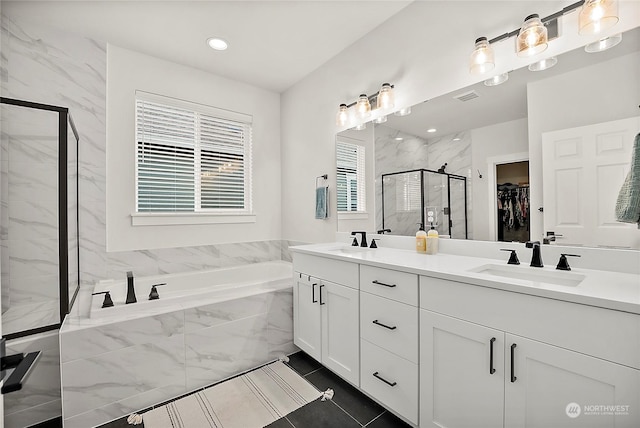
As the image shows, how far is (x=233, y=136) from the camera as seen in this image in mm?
3244

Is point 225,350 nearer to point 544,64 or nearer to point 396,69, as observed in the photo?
point 396,69

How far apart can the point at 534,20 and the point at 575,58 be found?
0.90 ft

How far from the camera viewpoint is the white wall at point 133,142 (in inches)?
100

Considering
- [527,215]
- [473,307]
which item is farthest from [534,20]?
[473,307]

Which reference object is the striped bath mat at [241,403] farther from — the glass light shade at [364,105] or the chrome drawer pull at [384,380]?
the glass light shade at [364,105]

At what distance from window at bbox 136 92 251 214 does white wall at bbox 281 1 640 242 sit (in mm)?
537

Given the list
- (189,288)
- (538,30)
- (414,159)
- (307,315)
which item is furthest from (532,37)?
(189,288)

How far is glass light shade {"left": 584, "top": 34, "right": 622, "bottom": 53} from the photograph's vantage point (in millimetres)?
1294

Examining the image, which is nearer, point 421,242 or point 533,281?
point 533,281

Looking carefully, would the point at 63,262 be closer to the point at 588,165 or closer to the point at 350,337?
the point at 350,337

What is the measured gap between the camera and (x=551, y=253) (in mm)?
1470

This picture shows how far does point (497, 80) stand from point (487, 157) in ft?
1.41

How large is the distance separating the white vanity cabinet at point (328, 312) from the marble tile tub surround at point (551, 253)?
0.62 meters

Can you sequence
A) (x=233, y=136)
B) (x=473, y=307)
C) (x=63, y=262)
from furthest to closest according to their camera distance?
(x=233, y=136) → (x=63, y=262) → (x=473, y=307)
